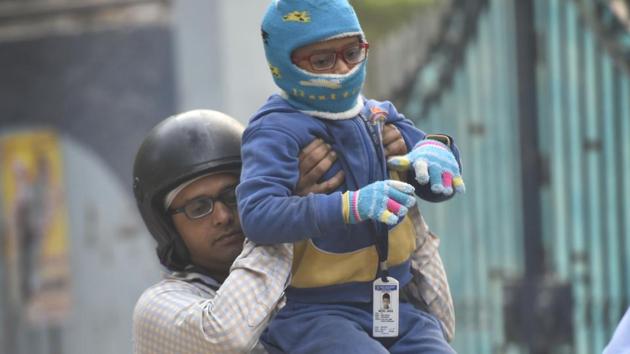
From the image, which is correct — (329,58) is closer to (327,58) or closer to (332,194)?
(327,58)

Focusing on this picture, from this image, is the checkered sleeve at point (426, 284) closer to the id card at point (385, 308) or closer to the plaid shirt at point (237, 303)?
the plaid shirt at point (237, 303)

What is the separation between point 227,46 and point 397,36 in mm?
861

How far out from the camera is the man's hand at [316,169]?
2.66 metres

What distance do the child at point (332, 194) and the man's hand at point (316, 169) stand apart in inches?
0.8

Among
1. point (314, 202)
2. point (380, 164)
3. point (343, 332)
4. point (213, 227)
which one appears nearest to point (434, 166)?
point (380, 164)

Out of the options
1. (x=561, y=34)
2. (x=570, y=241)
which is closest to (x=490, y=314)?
(x=570, y=241)

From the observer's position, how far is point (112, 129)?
7.79 meters

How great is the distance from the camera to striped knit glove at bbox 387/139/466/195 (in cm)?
260

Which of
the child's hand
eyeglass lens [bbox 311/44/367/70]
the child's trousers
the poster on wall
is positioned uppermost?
eyeglass lens [bbox 311/44/367/70]

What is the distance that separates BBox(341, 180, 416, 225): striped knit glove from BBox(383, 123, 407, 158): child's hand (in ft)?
0.84

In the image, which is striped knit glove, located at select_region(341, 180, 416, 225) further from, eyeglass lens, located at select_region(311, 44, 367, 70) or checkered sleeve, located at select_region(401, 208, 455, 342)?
checkered sleeve, located at select_region(401, 208, 455, 342)

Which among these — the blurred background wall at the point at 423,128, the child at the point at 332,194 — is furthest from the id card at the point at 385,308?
the blurred background wall at the point at 423,128

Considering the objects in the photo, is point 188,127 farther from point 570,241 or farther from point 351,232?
point 570,241

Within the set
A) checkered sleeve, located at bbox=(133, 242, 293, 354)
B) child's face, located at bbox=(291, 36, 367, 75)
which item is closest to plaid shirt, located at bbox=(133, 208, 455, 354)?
checkered sleeve, located at bbox=(133, 242, 293, 354)
